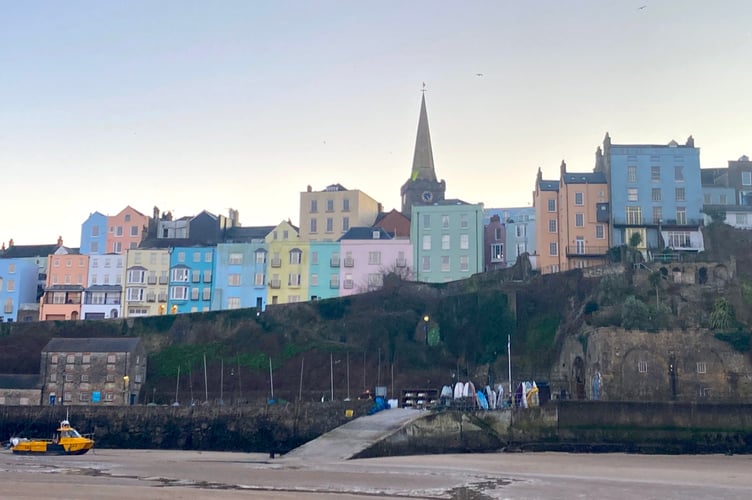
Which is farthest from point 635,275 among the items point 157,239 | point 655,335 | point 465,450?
point 157,239

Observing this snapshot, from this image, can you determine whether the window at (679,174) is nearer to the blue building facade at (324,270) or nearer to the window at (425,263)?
the window at (425,263)

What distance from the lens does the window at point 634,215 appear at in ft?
206

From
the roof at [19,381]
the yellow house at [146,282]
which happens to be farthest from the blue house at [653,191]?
the roof at [19,381]

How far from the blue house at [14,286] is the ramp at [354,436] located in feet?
145

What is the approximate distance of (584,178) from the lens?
6494cm

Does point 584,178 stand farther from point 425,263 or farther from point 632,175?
point 425,263

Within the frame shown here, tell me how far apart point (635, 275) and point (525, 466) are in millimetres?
23877

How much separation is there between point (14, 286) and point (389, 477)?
5684cm

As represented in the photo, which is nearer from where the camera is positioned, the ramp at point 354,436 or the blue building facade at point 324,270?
the ramp at point 354,436

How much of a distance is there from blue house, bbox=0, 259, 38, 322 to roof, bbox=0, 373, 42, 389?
66.3ft

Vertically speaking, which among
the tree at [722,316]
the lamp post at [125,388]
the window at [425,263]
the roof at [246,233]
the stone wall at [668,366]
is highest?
the roof at [246,233]

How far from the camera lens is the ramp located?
122 ft

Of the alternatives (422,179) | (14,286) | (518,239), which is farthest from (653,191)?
(14,286)

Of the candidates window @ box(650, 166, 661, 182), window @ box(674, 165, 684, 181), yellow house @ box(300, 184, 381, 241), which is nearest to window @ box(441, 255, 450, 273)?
yellow house @ box(300, 184, 381, 241)
